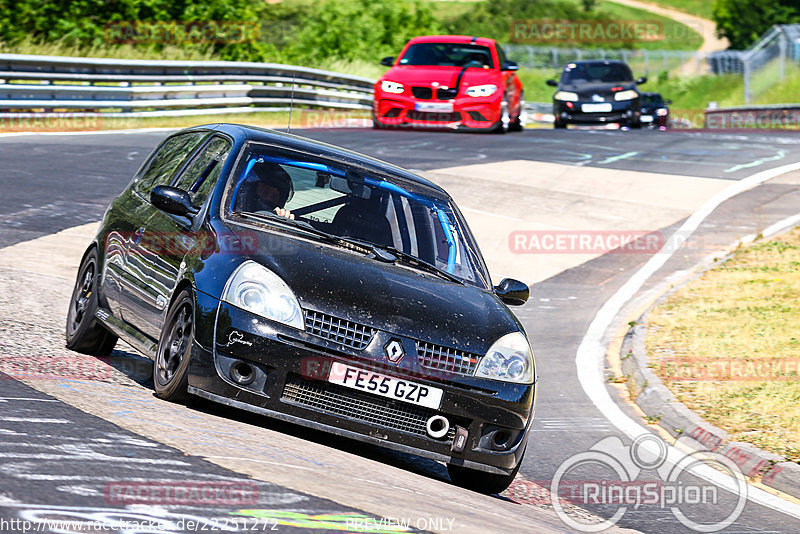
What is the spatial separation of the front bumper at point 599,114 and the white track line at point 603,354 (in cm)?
1081

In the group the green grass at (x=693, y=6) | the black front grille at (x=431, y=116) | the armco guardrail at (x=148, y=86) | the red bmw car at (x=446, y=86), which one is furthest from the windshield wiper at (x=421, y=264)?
the green grass at (x=693, y=6)

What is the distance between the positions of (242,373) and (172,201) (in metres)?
1.30

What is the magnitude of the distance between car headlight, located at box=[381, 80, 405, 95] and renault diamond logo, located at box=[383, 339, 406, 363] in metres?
18.6

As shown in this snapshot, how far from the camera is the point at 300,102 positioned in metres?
29.3

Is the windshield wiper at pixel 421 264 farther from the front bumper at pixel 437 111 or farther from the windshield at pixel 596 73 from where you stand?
the windshield at pixel 596 73

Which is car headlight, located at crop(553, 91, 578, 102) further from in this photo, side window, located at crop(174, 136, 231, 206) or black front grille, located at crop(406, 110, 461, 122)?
side window, located at crop(174, 136, 231, 206)

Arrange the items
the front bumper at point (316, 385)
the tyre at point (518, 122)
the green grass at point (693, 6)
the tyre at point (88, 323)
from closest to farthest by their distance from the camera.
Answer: the front bumper at point (316, 385), the tyre at point (88, 323), the tyre at point (518, 122), the green grass at point (693, 6)

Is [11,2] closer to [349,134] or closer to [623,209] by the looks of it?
[349,134]

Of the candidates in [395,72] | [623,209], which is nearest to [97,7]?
[395,72]

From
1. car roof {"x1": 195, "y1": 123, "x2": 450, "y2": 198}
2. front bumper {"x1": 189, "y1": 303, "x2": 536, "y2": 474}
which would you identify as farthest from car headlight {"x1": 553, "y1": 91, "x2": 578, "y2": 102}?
front bumper {"x1": 189, "y1": 303, "x2": 536, "y2": 474}

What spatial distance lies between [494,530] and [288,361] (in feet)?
4.77

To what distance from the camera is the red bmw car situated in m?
24.0

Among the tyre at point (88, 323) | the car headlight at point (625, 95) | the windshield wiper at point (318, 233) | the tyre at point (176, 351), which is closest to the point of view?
the tyre at point (176, 351)

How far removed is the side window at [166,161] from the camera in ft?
25.3
